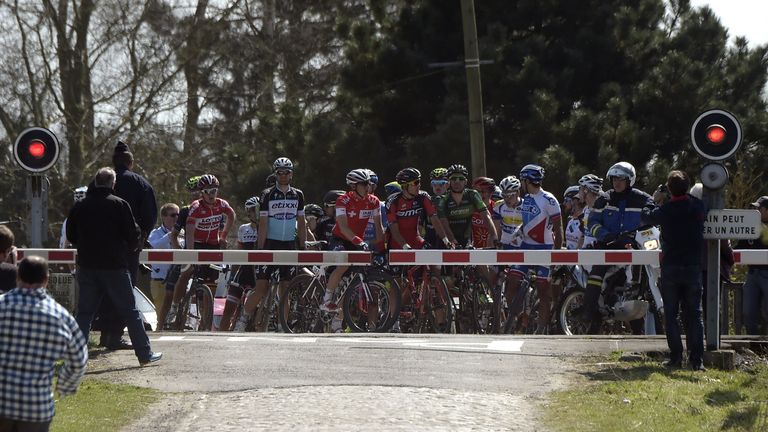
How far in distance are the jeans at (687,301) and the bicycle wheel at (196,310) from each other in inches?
276

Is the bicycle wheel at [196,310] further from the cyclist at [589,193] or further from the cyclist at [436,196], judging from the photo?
the cyclist at [589,193]

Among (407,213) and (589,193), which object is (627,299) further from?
(407,213)

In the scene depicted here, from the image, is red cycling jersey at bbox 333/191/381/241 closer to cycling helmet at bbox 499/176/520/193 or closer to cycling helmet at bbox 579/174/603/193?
cycling helmet at bbox 499/176/520/193

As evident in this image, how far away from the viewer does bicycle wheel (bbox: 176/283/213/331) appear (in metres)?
18.0

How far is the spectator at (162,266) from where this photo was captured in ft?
60.2

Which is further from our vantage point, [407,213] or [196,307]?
[196,307]

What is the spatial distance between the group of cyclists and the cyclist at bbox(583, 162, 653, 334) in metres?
0.08

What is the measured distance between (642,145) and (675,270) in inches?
710

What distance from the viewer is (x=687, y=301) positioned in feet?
41.5

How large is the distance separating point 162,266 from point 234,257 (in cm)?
185

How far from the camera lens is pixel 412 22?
3294 cm

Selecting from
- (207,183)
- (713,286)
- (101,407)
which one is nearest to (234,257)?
(207,183)

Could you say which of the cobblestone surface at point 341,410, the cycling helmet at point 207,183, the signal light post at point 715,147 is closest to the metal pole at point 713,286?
the signal light post at point 715,147

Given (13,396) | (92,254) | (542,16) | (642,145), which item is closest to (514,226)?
(92,254)
